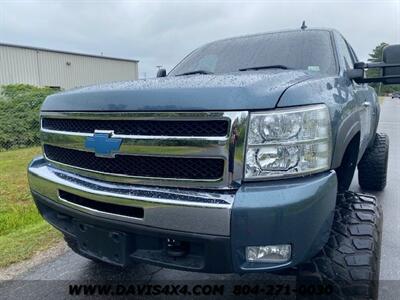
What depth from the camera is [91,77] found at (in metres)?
32.8

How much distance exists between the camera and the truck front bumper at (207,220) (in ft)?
5.55

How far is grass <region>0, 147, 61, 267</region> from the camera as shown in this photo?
11.6 ft

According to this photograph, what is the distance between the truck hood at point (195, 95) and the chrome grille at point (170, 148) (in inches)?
1.5

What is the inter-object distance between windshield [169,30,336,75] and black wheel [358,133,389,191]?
6.78 feet

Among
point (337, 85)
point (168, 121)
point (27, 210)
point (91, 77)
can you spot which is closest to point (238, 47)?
point (337, 85)

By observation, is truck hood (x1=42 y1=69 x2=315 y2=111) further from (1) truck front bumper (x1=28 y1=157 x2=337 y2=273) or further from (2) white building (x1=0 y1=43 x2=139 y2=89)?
(2) white building (x1=0 y1=43 x2=139 y2=89)

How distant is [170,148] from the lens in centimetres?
186

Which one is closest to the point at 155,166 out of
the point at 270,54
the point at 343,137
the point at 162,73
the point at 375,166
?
the point at 343,137

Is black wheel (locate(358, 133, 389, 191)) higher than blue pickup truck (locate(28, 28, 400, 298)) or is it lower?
lower

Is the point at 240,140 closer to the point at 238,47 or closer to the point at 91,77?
the point at 238,47

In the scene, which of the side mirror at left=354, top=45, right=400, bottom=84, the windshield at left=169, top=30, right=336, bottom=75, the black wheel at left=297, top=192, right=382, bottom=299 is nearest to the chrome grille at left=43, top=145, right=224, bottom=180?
the black wheel at left=297, top=192, right=382, bottom=299

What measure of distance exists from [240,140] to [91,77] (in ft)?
108

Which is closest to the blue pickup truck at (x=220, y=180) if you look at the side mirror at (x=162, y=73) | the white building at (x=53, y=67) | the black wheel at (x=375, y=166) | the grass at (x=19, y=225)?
the grass at (x=19, y=225)

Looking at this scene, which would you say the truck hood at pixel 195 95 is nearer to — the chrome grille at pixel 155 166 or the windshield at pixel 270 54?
the chrome grille at pixel 155 166
